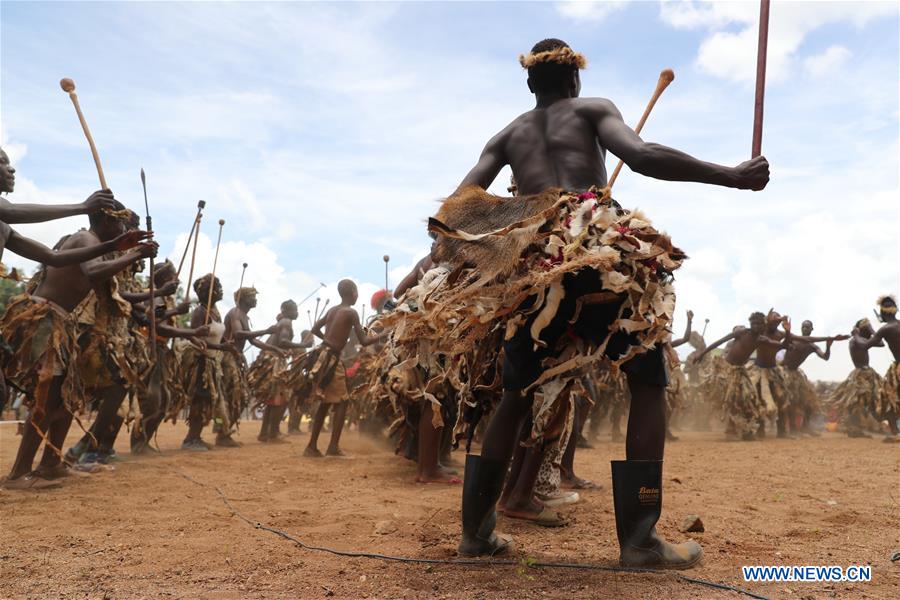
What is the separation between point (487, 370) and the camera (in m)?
2.97

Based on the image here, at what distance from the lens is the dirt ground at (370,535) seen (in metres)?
2.38

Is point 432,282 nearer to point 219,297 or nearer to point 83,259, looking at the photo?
point 83,259

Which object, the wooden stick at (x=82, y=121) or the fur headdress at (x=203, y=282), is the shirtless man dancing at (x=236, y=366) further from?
the wooden stick at (x=82, y=121)

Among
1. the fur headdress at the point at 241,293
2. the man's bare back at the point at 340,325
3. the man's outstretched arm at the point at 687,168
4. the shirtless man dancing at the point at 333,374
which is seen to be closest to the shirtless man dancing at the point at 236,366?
the fur headdress at the point at 241,293

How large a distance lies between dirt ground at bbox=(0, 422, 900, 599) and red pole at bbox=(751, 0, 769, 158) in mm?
1619

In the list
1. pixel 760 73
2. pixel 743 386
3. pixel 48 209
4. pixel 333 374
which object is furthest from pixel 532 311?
pixel 743 386

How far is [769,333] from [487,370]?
9985mm

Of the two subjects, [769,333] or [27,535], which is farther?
[769,333]

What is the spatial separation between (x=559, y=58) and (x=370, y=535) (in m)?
2.28

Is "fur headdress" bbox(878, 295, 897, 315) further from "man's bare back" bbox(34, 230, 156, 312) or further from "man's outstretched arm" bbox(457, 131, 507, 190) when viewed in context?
"man's bare back" bbox(34, 230, 156, 312)

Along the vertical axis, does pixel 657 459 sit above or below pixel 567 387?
below

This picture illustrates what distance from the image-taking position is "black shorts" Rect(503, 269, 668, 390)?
251 centimetres

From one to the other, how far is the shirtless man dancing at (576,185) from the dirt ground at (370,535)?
6.4 inches

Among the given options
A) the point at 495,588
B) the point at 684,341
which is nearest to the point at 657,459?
the point at 495,588
